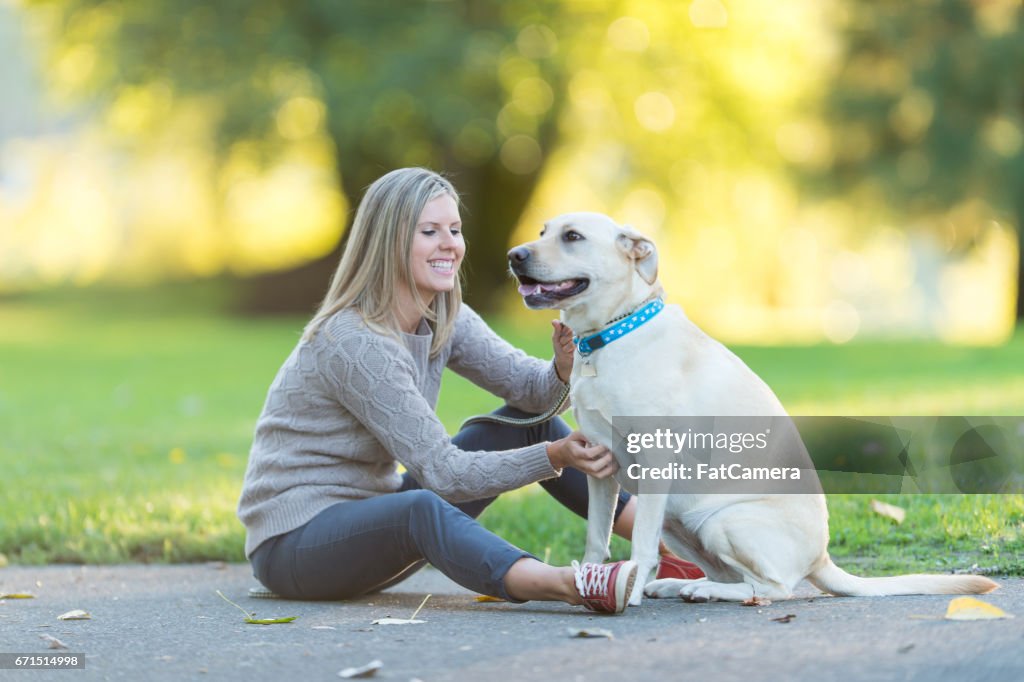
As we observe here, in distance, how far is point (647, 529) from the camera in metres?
4.06

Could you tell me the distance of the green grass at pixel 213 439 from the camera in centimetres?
512

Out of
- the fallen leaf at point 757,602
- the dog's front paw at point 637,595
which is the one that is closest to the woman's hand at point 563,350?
the dog's front paw at point 637,595

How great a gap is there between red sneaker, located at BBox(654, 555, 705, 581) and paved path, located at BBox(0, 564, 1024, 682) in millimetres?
342

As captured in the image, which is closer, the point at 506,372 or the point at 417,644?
→ the point at 417,644

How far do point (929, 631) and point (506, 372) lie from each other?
1965 millimetres

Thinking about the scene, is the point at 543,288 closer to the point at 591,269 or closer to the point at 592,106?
the point at 591,269

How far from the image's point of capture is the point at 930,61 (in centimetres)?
2109

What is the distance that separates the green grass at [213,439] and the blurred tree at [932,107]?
4.26 meters

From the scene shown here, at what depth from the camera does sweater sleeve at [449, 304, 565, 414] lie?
4.74 metres

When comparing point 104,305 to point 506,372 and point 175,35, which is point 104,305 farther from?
point 506,372

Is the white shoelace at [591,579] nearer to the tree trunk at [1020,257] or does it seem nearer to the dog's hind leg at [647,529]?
the dog's hind leg at [647,529]

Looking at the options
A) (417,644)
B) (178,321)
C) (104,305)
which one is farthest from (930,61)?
(104,305)

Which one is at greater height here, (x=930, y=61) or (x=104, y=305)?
(x=930, y=61)

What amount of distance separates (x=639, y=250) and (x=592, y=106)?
17102mm
